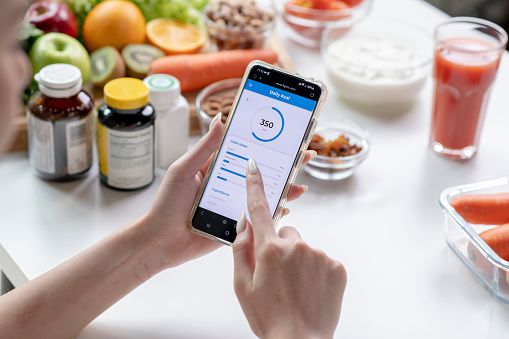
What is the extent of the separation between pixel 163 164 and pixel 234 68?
1.19ft

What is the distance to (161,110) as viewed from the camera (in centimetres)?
122

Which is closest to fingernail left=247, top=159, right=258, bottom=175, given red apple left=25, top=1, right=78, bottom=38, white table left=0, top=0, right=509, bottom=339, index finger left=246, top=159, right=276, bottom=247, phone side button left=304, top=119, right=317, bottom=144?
index finger left=246, top=159, right=276, bottom=247

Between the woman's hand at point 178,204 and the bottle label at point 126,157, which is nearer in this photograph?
the woman's hand at point 178,204

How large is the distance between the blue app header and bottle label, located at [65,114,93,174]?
0.35 m

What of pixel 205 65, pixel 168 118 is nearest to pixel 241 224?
pixel 168 118

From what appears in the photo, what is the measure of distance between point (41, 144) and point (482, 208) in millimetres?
775

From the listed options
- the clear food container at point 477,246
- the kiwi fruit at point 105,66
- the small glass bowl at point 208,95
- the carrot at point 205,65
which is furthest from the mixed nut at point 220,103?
the clear food container at point 477,246

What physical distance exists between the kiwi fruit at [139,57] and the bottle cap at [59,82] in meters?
0.32

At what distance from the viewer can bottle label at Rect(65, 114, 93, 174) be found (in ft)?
3.80

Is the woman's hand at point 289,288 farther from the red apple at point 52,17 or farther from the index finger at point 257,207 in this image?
the red apple at point 52,17

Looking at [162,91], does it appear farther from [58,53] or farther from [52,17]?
[52,17]

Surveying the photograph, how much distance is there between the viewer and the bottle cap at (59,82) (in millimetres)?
1121

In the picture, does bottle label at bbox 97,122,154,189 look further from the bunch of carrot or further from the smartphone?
the bunch of carrot

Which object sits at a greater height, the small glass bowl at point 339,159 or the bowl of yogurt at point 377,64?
the bowl of yogurt at point 377,64
